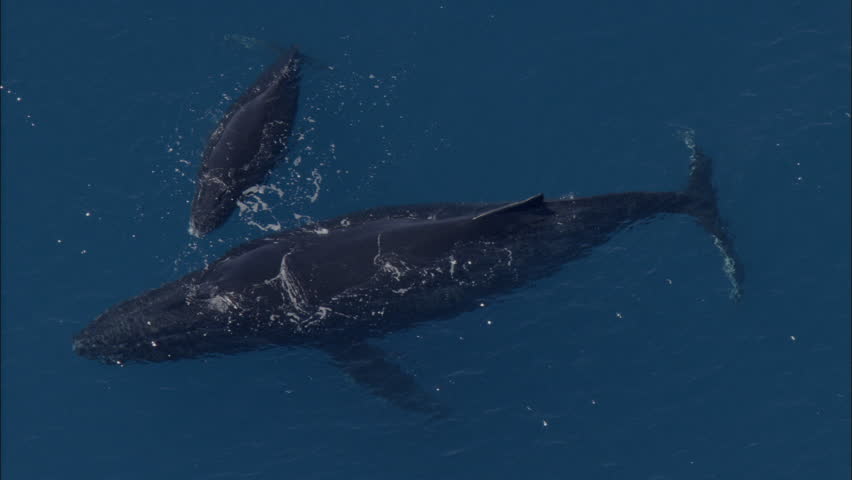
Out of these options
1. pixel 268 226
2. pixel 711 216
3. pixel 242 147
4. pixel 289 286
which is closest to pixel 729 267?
pixel 711 216

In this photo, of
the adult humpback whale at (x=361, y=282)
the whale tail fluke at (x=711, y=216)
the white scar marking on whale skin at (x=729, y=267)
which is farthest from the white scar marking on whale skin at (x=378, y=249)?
the white scar marking on whale skin at (x=729, y=267)

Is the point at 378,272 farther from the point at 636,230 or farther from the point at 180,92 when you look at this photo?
the point at 180,92

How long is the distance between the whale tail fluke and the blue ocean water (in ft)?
1.45

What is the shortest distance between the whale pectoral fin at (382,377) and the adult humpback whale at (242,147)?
7.16 metres

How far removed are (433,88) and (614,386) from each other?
14.3 m

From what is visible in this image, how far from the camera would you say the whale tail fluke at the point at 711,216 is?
30766 millimetres

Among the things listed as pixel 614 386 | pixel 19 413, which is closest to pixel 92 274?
pixel 19 413

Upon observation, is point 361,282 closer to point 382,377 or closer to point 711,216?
point 382,377

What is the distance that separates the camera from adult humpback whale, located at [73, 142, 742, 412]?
89.7 ft

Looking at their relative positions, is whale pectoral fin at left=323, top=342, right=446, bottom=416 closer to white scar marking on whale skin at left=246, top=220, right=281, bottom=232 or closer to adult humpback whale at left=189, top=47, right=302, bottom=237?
white scar marking on whale skin at left=246, top=220, right=281, bottom=232

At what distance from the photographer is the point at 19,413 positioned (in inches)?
1179

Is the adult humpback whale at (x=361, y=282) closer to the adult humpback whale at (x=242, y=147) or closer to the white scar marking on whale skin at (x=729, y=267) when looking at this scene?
the adult humpback whale at (x=242, y=147)

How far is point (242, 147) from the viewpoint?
31.5 meters

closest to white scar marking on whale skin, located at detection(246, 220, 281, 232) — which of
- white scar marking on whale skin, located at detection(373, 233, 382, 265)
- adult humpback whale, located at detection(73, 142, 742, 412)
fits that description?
adult humpback whale, located at detection(73, 142, 742, 412)
